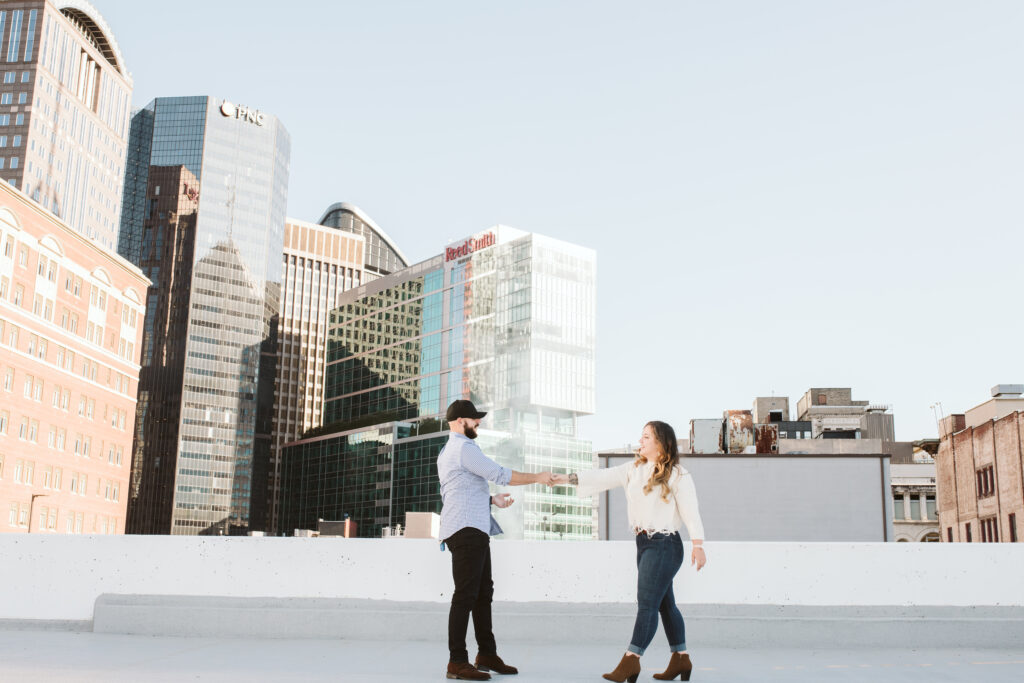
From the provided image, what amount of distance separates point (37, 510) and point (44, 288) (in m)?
22.1

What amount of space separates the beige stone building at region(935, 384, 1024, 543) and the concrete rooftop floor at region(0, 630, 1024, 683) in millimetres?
39433

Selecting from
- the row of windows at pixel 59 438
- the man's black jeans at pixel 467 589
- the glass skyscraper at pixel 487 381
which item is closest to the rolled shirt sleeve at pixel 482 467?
the man's black jeans at pixel 467 589

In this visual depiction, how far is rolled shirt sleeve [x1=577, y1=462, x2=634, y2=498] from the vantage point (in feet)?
24.8

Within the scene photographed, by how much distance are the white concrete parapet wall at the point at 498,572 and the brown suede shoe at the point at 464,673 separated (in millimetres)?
3263

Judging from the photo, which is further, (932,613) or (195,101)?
(195,101)

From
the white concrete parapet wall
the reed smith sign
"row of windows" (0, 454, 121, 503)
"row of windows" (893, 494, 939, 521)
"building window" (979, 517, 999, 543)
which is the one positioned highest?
the reed smith sign

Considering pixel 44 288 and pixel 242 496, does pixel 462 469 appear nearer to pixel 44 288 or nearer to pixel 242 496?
pixel 44 288

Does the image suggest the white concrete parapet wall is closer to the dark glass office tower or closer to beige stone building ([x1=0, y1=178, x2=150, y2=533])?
beige stone building ([x1=0, y1=178, x2=150, y2=533])

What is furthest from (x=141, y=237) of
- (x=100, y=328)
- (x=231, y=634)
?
(x=231, y=634)

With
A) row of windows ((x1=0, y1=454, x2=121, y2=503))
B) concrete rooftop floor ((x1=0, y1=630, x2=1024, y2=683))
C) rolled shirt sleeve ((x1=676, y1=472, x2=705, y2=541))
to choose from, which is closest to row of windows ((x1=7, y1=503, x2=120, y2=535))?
row of windows ((x1=0, y1=454, x2=121, y2=503))

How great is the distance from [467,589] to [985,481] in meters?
52.2

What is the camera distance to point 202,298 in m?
169

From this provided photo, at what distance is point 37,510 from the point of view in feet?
305

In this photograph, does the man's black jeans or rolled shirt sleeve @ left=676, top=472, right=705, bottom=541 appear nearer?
the man's black jeans
